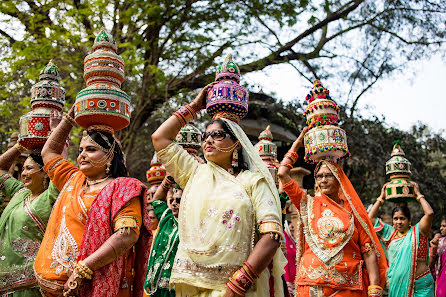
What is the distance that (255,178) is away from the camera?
10.1ft

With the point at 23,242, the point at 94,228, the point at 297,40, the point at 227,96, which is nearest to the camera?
the point at 94,228

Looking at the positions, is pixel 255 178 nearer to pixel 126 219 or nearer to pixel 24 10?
pixel 126 219

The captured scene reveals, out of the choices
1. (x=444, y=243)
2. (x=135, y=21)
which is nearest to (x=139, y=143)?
(x=135, y=21)

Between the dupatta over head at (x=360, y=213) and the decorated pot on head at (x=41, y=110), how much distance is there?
2675 millimetres

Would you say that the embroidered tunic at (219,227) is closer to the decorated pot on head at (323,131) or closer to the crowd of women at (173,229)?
the crowd of women at (173,229)

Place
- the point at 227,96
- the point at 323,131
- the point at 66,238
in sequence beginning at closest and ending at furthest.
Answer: the point at 66,238
the point at 227,96
the point at 323,131

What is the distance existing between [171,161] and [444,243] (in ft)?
24.4

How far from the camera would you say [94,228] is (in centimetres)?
301

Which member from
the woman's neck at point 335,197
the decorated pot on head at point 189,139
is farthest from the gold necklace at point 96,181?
the woman's neck at point 335,197

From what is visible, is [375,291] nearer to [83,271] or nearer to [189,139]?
[189,139]

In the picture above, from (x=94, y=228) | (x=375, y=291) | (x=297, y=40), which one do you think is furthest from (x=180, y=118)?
(x=297, y=40)

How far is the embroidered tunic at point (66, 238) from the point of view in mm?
3002

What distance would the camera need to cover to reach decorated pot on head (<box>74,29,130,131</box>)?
3.38 meters

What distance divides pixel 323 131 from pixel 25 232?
287 cm
